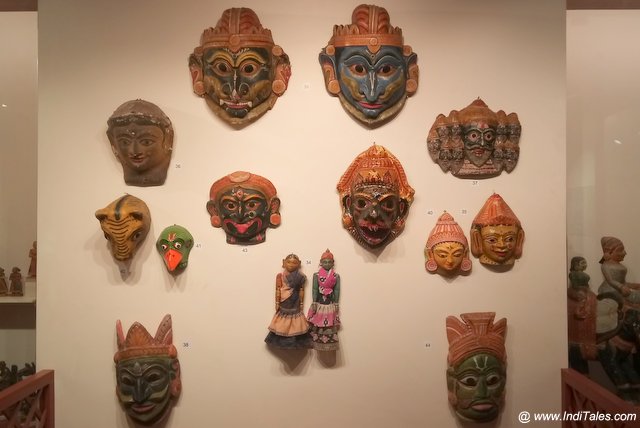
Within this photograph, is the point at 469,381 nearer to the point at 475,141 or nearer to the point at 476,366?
the point at 476,366

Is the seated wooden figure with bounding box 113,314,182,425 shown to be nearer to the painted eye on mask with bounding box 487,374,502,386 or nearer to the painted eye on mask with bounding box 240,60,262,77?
the painted eye on mask with bounding box 240,60,262,77

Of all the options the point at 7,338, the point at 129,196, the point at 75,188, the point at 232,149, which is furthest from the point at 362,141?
the point at 7,338

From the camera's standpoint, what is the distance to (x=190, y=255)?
266cm

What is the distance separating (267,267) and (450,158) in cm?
113

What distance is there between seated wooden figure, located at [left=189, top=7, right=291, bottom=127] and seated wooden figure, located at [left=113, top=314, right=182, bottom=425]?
1.18 meters

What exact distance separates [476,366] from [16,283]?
274 cm

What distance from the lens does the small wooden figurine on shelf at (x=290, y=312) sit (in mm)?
2568

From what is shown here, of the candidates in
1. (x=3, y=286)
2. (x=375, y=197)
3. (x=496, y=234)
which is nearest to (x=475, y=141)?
(x=496, y=234)

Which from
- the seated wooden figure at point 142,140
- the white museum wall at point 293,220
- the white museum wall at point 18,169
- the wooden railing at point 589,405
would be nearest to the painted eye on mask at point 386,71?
the white museum wall at point 293,220

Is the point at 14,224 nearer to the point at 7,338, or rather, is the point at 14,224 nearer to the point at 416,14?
the point at 7,338

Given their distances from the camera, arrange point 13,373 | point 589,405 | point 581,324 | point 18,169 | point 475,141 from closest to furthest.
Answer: point 589,405 → point 475,141 → point 581,324 → point 13,373 → point 18,169

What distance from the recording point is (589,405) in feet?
7.90

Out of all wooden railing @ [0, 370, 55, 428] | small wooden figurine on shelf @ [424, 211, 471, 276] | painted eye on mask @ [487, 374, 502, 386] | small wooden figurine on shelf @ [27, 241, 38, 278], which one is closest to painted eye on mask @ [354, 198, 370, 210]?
small wooden figurine on shelf @ [424, 211, 471, 276]

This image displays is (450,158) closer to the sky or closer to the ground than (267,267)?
closer to the sky
